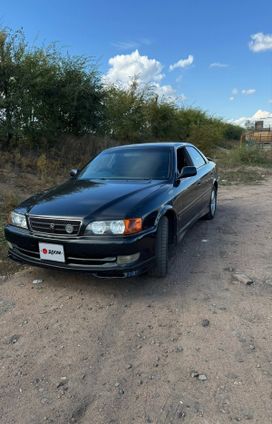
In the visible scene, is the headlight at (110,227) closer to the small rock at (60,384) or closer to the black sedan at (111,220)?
the black sedan at (111,220)

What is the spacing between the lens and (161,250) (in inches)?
149

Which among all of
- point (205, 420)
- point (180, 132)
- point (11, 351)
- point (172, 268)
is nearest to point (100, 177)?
point (172, 268)

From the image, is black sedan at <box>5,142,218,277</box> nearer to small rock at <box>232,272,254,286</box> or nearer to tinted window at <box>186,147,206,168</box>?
small rock at <box>232,272,254,286</box>

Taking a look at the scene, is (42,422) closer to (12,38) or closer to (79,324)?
(79,324)

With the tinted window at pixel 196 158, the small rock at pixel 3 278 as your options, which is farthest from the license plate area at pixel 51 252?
the tinted window at pixel 196 158

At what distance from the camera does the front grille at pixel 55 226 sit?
3.41 metres

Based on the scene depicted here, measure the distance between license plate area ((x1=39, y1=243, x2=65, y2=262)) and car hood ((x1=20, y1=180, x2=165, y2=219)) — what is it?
1.01ft

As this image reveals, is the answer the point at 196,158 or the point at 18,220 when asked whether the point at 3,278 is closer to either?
the point at 18,220

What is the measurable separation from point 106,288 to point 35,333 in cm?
95

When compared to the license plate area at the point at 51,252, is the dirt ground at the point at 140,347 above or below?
below

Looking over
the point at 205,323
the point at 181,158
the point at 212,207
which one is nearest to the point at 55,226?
the point at 205,323

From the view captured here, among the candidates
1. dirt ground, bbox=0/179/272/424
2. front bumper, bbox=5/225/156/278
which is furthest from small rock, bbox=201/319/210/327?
front bumper, bbox=5/225/156/278

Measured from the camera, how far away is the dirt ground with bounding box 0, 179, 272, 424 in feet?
7.16

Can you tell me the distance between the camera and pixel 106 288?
375 centimetres
